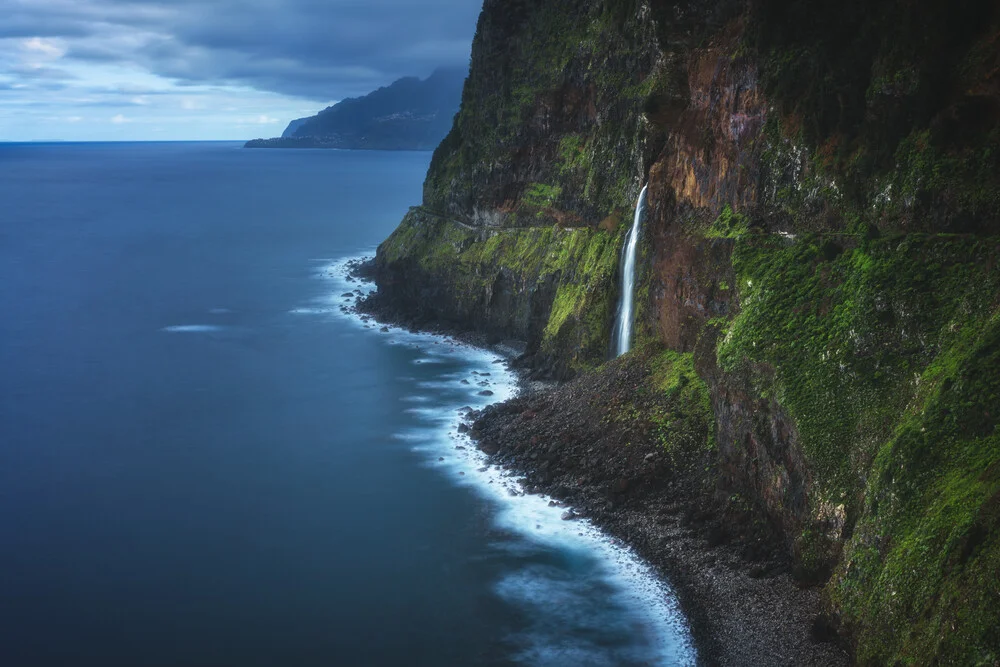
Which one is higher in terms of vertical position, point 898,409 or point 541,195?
point 541,195

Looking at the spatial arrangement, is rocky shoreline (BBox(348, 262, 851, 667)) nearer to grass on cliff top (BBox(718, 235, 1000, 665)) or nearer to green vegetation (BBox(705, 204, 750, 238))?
grass on cliff top (BBox(718, 235, 1000, 665))

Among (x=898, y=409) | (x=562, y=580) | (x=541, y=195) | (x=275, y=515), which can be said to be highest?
(x=541, y=195)

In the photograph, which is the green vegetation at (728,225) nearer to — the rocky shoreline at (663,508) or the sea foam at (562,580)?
the rocky shoreline at (663,508)

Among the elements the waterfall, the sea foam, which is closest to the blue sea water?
the sea foam

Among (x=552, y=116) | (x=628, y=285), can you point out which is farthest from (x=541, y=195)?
(x=628, y=285)

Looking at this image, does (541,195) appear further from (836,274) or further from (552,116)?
(836,274)

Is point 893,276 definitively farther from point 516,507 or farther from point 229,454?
point 229,454

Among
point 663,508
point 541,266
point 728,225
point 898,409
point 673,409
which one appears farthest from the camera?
point 541,266
